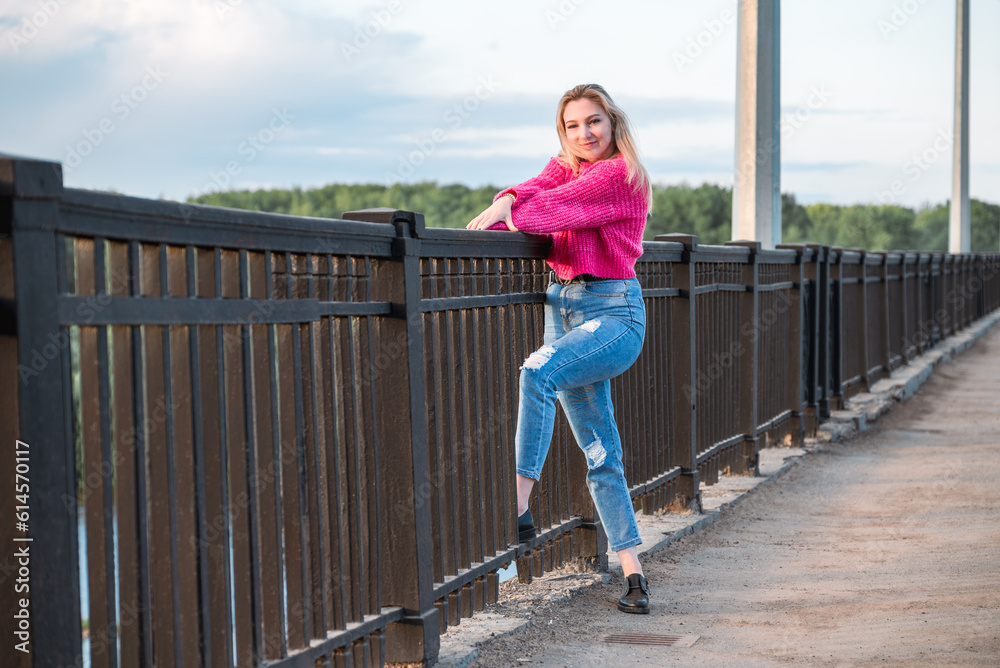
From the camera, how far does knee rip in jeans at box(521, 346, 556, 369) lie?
4055 mm

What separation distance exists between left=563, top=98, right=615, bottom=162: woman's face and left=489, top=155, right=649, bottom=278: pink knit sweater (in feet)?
0.22

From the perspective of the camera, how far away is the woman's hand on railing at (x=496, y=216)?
4.19 meters

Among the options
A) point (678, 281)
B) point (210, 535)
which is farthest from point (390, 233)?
point (678, 281)

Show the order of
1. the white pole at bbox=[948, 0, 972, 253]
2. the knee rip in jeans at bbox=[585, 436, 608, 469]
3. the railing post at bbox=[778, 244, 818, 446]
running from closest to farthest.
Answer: the knee rip in jeans at bbox=[585, 436, 608, 469], the railing post at bbox=[778, 244, 818, 446], the white pole at bbox=[948, 0, 972, 253]

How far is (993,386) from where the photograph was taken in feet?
46.6

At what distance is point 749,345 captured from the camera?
7.53m

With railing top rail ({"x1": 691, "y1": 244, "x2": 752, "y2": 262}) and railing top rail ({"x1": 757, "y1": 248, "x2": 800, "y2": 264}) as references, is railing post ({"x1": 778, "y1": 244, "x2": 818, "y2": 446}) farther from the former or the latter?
railing top rail ({"x1": 691, "y1": 244, "x2": 752, "y2": 262})

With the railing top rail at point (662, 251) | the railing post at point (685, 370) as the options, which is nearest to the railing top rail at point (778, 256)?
the railing post at point (685, 370)

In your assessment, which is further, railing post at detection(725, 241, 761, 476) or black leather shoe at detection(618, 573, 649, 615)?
railing post at detection(725, 241, 761, 476)

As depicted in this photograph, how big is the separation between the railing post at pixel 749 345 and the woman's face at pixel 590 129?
11.1 ft

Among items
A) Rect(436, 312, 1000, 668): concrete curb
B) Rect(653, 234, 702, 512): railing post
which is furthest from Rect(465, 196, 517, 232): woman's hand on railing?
Rect(653, 234, 702, 512): railing post

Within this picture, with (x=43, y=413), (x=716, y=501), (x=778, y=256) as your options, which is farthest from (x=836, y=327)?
(x=43, y=413)

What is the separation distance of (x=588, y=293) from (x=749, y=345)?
3468 millimetres

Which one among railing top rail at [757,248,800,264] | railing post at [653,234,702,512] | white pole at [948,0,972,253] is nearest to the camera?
railing post at [653,234,702,512]
